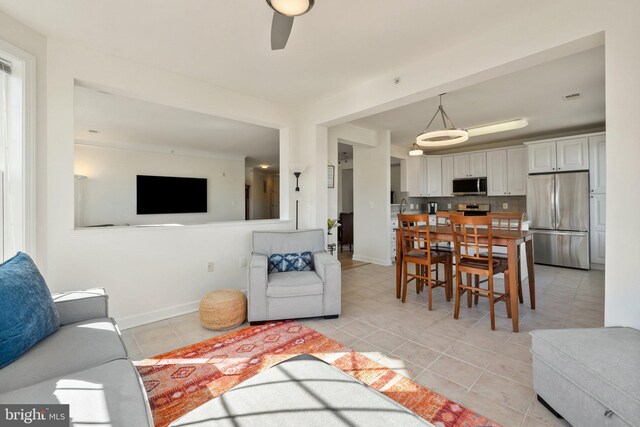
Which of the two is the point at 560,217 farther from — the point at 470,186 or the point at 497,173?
the point at 470,186

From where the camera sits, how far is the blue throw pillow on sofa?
1.27m

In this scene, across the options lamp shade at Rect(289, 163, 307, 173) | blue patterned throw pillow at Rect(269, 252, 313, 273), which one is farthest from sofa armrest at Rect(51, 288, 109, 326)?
lamp shade at Rect(289, 163, 307, 173)

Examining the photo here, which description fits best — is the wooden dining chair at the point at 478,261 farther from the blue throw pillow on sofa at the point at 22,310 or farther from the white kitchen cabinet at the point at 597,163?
the white kitchen cabinet at the point at 597,163

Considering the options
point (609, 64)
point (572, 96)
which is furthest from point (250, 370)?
point (572, 96)

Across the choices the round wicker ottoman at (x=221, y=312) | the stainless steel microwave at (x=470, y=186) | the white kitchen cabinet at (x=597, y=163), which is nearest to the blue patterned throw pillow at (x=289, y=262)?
the round wicker ottoman at (x=221, y=312)

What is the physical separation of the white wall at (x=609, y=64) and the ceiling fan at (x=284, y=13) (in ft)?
5.17

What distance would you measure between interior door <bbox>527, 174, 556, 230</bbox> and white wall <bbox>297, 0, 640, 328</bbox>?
3.71 meters

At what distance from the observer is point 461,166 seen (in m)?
6.35

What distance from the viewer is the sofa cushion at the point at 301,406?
971 mm

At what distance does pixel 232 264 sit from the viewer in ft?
11.2

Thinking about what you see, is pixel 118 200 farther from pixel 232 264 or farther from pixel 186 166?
pixel 232 264

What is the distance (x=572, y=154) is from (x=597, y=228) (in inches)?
51.1

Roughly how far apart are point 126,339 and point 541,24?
161 inches

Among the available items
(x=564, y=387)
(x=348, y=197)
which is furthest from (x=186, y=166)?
(x=564, y=387)
